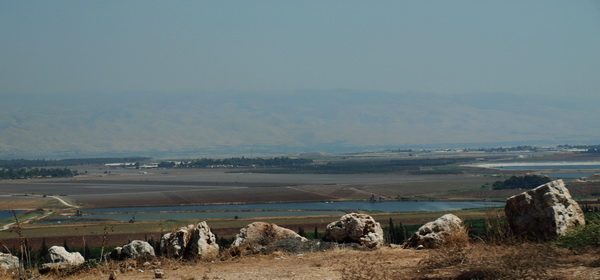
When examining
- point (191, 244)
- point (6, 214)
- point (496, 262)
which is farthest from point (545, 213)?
point (6, 214)

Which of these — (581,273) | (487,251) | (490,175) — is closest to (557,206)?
(487,251)

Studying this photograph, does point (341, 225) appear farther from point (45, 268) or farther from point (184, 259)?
point (45, 268)

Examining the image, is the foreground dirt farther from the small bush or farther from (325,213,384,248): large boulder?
(325,213,384,248): large boulder

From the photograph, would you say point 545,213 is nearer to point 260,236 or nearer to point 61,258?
point 260,236

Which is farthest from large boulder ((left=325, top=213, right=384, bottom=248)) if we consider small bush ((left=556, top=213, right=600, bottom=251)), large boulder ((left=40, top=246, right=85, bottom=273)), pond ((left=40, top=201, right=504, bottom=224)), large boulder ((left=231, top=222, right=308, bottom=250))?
pond ((left=40, top=201, right=504, bottom=224))

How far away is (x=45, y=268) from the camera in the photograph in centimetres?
1323

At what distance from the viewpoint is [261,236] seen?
15469 mm

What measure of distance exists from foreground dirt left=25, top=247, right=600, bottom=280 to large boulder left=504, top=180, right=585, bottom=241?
5.39ft

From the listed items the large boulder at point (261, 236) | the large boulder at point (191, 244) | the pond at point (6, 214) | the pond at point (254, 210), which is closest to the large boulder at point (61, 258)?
the large boulder at point (191, 244)

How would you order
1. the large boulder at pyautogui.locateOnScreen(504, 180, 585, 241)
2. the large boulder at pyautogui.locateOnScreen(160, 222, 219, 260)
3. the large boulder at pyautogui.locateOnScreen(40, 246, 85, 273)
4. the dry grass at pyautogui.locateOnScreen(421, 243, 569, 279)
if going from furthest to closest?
the large boulder at pyautogui.locateOnScreen(160, 222, 219, 260)
the large boulder at pyautogui.locateOnScreen(40, 246, 85, 273)
the large boulder at pyautogui.locateOnScreen(504, 180, 585, 241)
the dry grass at pyautogui.locateOnScreen(421, 243, 569, 279)

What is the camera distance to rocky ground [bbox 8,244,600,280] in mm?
10406

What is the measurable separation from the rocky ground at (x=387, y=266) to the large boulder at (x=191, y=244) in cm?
53

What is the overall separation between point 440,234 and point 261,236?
3708mm

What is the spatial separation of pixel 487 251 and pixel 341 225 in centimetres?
390
